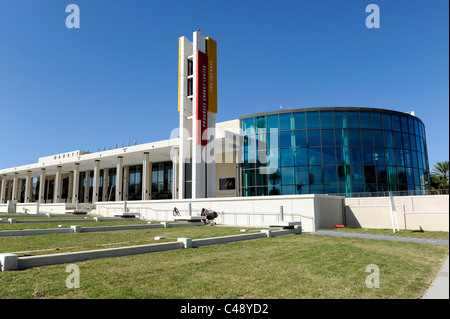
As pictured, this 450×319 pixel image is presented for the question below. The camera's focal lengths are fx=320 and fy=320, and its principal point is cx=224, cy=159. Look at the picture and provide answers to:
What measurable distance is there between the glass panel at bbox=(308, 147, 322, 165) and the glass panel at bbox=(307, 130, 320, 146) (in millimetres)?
594

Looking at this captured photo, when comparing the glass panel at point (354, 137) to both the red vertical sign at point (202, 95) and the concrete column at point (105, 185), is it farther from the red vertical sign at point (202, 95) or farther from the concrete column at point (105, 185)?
the concrete column at point (105, 185)

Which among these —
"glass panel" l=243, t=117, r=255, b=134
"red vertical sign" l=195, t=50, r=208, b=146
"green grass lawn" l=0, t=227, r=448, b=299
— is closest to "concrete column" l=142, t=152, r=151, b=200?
"red vertical sign" l=195, t=50, r=208, b=146

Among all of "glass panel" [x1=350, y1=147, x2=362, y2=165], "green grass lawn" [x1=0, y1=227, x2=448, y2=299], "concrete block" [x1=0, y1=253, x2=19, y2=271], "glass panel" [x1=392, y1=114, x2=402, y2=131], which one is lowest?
"green grass lawn" [x1=0, y1=227, x2=448, y2=299]

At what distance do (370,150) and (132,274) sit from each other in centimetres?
3464

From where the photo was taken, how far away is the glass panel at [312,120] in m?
37.1

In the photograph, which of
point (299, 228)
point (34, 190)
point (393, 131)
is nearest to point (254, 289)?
point (299, 228)

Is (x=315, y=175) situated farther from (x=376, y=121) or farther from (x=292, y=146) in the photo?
(x=376, y=121)

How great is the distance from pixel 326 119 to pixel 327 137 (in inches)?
84.4

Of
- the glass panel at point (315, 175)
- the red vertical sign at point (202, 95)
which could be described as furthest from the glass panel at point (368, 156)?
the red vertical sign at point (202, 95)

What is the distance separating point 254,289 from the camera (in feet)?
22.7

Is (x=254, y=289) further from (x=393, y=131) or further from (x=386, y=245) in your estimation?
(x=393, y=131)

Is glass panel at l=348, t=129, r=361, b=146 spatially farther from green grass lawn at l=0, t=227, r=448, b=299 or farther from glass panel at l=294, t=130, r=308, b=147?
green grass lawn at l=0, t=227, r=448, b=299

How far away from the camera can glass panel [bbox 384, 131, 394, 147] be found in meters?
37.8

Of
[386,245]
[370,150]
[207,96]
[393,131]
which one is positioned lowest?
[386,245]
